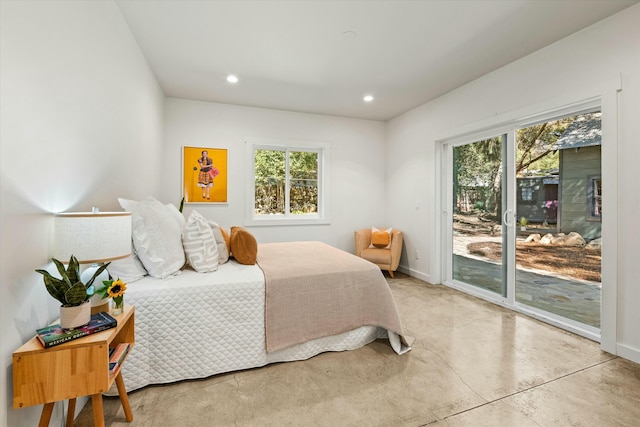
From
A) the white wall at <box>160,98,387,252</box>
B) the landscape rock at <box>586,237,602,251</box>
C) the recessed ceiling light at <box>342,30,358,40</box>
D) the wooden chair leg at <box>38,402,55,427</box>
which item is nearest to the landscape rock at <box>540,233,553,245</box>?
the landscape rock at <box>586,237,602,251</box>

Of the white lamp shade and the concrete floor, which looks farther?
the concrete floor

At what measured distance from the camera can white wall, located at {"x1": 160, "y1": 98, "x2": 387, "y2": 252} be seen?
13.3ft

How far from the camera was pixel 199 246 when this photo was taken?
86.7 inches

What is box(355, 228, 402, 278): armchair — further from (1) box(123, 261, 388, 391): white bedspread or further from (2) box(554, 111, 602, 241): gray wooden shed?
(1) box(123, 261, 388, 391): white bedspread

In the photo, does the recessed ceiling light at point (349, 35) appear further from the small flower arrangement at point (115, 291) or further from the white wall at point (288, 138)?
the small flower arrangement at point (115, 291)

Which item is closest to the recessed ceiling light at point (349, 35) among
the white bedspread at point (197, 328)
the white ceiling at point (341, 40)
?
the white ceiling at point (341, 40)

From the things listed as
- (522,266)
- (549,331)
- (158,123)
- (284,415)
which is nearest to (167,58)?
(158,123)

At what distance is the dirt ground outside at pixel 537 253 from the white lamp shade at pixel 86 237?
3.54 meters

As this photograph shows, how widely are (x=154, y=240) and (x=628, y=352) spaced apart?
139 inches

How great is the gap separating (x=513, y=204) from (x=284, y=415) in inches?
120

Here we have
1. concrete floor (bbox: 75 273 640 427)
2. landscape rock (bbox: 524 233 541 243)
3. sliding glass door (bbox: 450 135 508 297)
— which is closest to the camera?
concrete floor (bbox: 75 273 640 427)

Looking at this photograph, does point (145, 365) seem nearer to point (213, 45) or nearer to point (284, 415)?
point (284, 415)

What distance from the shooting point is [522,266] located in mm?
3119

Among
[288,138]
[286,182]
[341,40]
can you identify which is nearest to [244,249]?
[341,40]
